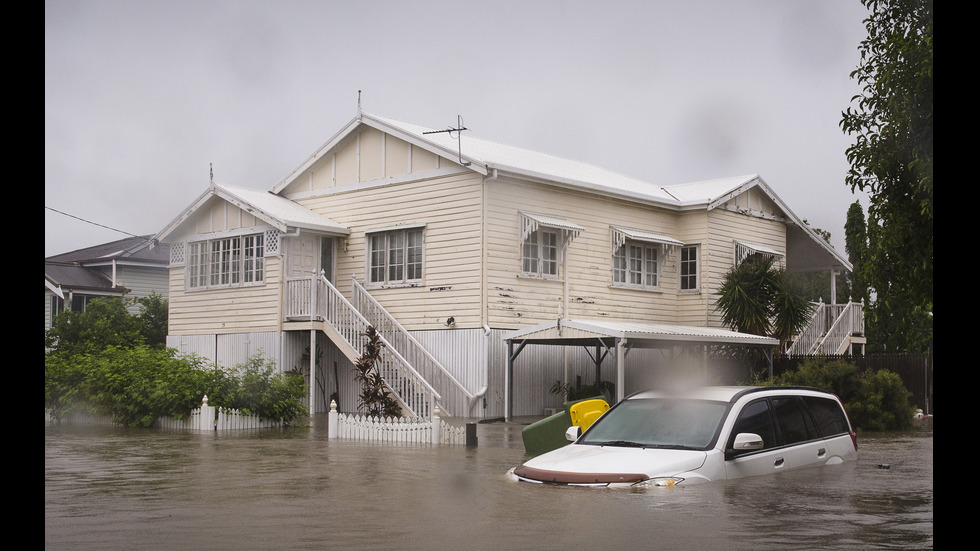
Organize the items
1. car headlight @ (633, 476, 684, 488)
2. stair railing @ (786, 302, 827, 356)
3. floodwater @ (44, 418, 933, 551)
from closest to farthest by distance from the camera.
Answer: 1. floodwater @ (44, 418, 933, 551)
2. car headlight @ (633, 476, 684, 488)
3. stair railing @ (786, 302, 827, 356)

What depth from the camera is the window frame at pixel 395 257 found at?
1051 inches

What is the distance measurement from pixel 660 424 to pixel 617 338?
38.3 feet

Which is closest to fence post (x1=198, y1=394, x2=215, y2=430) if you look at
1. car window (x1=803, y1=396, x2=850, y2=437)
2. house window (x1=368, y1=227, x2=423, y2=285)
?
house window (x1=368, y1=227, x2=423, y2=285)

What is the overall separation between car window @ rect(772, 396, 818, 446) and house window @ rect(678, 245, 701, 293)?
18549 mm

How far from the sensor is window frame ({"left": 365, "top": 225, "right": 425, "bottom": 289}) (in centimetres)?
2669

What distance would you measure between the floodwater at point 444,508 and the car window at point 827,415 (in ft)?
1.49

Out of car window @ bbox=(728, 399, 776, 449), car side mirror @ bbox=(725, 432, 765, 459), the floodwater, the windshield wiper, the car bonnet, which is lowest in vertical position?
the floodwater

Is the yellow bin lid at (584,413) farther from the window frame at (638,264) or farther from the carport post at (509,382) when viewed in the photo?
the window frame at (638,264)

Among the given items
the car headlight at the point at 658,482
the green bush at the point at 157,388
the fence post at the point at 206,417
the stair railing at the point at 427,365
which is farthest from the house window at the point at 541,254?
the car headlight at the point at 658,482

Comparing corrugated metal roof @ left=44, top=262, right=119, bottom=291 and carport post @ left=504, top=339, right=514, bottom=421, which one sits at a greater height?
corrugated metal roof @ left=44, top=262, right=119, bottom=291

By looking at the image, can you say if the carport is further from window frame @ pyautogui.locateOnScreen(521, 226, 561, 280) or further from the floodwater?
the floodwater

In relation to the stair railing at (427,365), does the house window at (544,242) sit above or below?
above

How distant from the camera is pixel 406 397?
24016mm
